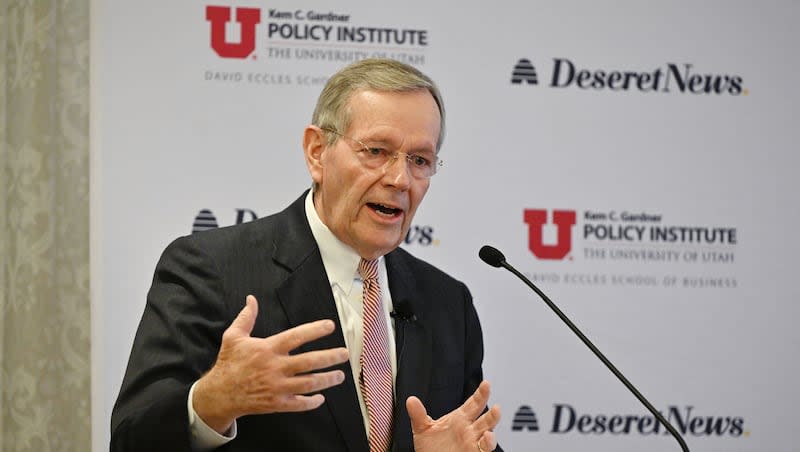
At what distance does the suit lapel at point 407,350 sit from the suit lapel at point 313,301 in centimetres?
16

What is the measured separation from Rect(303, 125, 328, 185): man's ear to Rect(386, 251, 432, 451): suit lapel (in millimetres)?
341

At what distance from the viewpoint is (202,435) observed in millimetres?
2162

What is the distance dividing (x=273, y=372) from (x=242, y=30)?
2.64 metres

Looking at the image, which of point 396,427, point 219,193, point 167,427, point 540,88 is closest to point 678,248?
point 540,88

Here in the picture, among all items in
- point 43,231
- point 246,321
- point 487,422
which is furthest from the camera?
point 43,231

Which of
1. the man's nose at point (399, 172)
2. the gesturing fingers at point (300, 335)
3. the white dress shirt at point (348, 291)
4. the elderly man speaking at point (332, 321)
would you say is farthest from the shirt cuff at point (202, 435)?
the man's nose at point (399, 172)

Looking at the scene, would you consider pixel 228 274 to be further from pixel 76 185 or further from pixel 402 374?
pixel 76 185

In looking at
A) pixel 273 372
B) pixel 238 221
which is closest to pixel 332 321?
pixel 273 372

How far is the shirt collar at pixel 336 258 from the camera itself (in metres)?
2.72

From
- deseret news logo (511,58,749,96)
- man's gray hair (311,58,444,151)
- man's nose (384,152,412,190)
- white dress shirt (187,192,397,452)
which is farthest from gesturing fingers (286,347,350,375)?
deseret news logo (511,58,749,96)

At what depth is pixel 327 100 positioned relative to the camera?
2850 millimetres

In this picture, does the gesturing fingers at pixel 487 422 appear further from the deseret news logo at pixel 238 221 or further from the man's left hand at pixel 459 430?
the deseret news logo at pixel 238 221

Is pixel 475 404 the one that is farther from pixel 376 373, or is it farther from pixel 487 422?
pixel 376 373

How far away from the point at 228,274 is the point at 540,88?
8.06 ft
